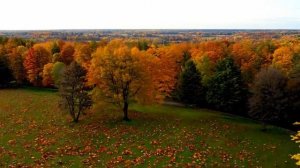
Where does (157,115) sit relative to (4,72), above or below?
below

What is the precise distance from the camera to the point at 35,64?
80875 mm

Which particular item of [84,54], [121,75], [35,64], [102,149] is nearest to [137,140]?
[102,149]

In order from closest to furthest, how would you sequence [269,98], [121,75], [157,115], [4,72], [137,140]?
1. [137,140]
2. [269,98]
3. [121,75]
4. [157,115]
5. [4,72]

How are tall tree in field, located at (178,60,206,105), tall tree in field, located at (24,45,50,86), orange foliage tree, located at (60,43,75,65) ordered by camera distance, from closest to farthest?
tall tree in field, located at (178,60,206,105) → tall tree in field, located at (24,45,50,86) → orange foliage tree, located at (60,43,75,65)

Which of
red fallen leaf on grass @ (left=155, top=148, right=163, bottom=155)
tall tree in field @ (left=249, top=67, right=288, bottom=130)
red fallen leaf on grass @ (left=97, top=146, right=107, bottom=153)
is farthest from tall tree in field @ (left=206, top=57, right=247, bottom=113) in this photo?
red fallen leaf on grass @ (left=97, top=146, right=107, bottom=153)

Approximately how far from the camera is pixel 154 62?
166 feet

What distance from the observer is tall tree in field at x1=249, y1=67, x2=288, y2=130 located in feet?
143

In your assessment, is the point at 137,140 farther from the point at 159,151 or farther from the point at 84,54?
the point at 84,54

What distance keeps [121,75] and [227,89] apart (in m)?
18.9

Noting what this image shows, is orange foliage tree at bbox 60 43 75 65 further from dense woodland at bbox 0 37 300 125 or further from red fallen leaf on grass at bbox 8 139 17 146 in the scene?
red fallen leaf on grass at bbox 8 139 17 146

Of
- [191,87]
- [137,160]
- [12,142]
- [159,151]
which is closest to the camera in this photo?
[137,160]

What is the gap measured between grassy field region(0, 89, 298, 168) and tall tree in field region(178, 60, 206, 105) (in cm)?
655

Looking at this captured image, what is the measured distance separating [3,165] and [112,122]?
57.8 feet

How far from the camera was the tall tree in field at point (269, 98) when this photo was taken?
43.7 meters
